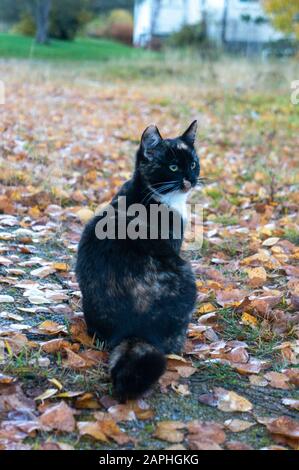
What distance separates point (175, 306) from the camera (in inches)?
120

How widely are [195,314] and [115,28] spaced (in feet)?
135

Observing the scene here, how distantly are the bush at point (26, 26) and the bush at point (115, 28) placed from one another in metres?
7.17

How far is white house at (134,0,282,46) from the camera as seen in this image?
28.2 metres

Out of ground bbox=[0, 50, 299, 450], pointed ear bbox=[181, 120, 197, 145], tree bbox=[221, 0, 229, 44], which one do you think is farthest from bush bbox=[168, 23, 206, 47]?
pointed ear bbox=[181, 120, 197, 145]

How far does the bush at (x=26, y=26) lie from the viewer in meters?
35.3

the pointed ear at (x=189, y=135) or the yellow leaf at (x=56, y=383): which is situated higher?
the pointed ear at (x=189, y=135)

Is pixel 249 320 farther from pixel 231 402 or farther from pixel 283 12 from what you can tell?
pixel 283 12

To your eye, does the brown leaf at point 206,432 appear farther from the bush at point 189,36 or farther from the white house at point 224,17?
the white house at point 224,17

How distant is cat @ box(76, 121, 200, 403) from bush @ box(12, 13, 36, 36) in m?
34.7

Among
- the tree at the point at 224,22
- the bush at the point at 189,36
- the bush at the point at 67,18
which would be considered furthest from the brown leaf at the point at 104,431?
the bush at the point at 67,18

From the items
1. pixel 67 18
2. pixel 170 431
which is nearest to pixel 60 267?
pixel 170 431

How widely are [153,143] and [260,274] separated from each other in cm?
142

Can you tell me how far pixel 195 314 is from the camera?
12.5ft
